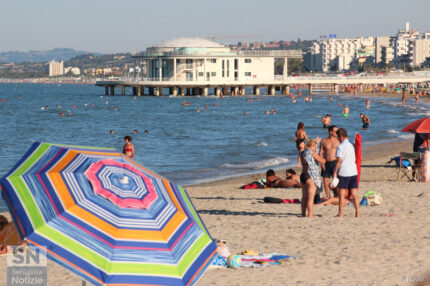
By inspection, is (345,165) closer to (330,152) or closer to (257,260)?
(330,152)

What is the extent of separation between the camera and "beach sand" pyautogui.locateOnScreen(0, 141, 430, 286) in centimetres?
735

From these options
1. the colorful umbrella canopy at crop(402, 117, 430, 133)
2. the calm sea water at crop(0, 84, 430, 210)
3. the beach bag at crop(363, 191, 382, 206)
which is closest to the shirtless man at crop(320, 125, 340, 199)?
the beach bag at crop(363, 191, 382, 206)

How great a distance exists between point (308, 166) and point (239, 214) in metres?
1.95

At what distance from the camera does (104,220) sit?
491cm

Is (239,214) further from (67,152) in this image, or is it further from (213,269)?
(67,152)

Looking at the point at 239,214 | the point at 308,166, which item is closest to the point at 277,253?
the point at 308,166

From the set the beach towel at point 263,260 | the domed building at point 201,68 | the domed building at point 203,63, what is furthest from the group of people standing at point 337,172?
the domed building at point 203,63

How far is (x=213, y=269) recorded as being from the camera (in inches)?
310

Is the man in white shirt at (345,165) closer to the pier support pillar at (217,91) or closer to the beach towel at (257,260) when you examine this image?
the beach towel at (257,260)

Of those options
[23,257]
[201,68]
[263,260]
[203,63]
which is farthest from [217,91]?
[263,260]

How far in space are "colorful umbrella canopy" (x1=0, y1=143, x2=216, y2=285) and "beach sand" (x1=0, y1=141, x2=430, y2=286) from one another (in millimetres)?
2235

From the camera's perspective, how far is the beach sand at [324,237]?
7348 mm

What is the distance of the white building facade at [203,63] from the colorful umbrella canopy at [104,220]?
268 feet

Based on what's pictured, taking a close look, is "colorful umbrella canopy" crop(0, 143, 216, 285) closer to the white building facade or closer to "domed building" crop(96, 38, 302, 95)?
"domed building" crop(96, 38, 302, 95)
